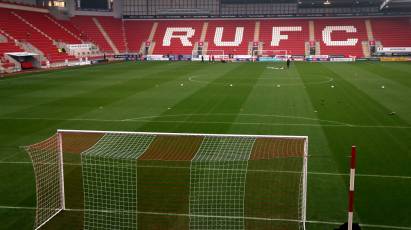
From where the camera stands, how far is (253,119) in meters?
20.0

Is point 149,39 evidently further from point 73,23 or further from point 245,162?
point 245,162

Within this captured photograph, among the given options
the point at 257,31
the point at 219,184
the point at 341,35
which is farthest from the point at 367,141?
the point at 257,31

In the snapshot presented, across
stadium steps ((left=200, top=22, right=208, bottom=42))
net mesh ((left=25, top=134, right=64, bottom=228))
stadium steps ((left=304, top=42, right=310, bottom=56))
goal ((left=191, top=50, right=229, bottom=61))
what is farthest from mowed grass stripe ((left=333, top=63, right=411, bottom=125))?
stadium steps ((left=200, top=22, right=208, bottom=42))

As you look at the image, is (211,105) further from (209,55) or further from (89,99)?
(209,55)

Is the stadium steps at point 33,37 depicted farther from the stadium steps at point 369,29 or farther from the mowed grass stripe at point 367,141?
the stadium steps at point 369,29

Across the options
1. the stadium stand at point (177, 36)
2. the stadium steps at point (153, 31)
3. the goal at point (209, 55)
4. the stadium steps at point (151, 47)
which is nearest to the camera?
the goal at point (209, 55)

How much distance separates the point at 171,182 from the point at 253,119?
8683 mm

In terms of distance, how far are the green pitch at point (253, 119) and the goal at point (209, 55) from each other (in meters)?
24.7

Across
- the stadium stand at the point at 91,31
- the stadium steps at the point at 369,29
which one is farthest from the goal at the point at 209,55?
the stadium steps at the point at 369,29

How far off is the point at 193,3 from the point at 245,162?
6397 centimetres

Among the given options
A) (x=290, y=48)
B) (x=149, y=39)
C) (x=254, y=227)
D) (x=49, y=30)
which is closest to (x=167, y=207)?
(x=254, y=227)

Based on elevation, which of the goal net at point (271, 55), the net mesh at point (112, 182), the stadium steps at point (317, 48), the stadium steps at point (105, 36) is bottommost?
the net mesh at point (112, 182)

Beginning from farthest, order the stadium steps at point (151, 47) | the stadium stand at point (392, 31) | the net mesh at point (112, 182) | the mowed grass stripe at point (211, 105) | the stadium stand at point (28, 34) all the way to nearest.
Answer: the stadium steps at point (151, 47) < the stadium stand at point (392, 31) < the stadium stand at point (28, 34) < the mowed grass stripe at point (211, 105) < the net mesh at point (112, 182)

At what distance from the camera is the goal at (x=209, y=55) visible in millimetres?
63719
